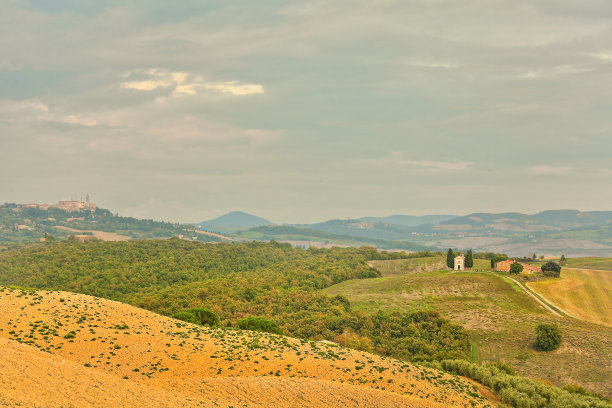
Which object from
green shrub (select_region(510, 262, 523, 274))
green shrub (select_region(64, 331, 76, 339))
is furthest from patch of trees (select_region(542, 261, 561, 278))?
green shrub (select_region(64, 331, 76, 339))

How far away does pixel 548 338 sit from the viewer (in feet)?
289

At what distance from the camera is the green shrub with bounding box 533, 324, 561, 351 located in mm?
87250

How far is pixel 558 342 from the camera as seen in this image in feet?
288

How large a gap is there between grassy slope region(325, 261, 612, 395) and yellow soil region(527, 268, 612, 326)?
362 inches

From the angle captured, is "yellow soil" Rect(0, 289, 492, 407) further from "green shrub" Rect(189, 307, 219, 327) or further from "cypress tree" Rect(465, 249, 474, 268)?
"cypress tree" Rect(465, 249, 474, 268)

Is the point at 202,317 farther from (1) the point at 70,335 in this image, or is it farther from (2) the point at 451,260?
(2) the point at 451,260

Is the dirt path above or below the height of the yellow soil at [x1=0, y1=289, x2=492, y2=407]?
below

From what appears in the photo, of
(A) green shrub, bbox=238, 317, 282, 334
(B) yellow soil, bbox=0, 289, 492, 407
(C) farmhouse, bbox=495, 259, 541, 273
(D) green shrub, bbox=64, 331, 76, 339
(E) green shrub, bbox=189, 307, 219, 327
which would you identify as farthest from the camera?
(C) farmhouse, bbox=495, 259, 541, 273

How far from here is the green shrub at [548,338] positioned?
8725 centimetres

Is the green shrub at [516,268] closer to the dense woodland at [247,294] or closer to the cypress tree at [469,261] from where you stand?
the cypress tree at [469,261]

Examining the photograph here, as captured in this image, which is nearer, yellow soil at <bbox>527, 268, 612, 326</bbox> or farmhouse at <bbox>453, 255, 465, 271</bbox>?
yellow soil at <bbox>527, 268, 612, 326</bbox>

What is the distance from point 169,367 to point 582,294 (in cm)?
13378

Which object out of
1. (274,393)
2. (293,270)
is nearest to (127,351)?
(274,393)

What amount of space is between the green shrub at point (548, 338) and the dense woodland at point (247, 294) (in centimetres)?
1444
